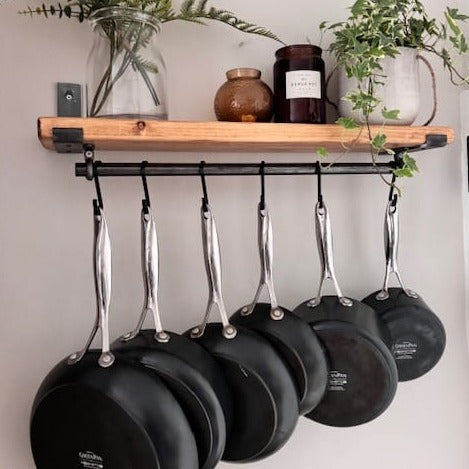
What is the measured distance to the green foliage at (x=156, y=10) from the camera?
909 mm

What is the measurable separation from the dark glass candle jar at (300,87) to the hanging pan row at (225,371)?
0.11m

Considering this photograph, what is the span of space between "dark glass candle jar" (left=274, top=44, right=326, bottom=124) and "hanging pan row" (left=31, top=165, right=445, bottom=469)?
0.11m

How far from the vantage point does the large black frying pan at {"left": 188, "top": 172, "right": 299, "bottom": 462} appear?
956mm

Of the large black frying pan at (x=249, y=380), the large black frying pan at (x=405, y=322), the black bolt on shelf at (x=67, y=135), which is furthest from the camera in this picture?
the large black frying pan at (x=405, y=322)

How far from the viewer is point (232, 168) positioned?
3.29 feet

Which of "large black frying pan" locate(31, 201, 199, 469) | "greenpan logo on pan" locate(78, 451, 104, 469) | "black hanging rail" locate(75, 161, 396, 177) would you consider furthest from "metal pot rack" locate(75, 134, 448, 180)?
"greenpan logo on pan" locate(78, 451, 104, 469)

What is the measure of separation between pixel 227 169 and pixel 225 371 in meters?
0.29

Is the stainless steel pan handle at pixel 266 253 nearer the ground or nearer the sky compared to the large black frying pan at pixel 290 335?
nearer the sky

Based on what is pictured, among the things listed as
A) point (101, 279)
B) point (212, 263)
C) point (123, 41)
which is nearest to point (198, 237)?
point (212, 263)

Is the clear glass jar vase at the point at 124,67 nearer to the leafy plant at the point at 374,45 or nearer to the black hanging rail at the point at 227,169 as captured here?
the black hanging rail at the point at 227,169

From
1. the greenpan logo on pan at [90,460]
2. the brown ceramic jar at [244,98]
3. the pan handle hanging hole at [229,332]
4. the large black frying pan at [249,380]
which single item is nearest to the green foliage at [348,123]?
the brown ceramic jar at [244,98]

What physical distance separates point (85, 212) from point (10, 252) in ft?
0.39

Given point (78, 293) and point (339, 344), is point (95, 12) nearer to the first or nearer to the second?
point (78, 293)

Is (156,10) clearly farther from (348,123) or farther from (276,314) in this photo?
(276,314)
